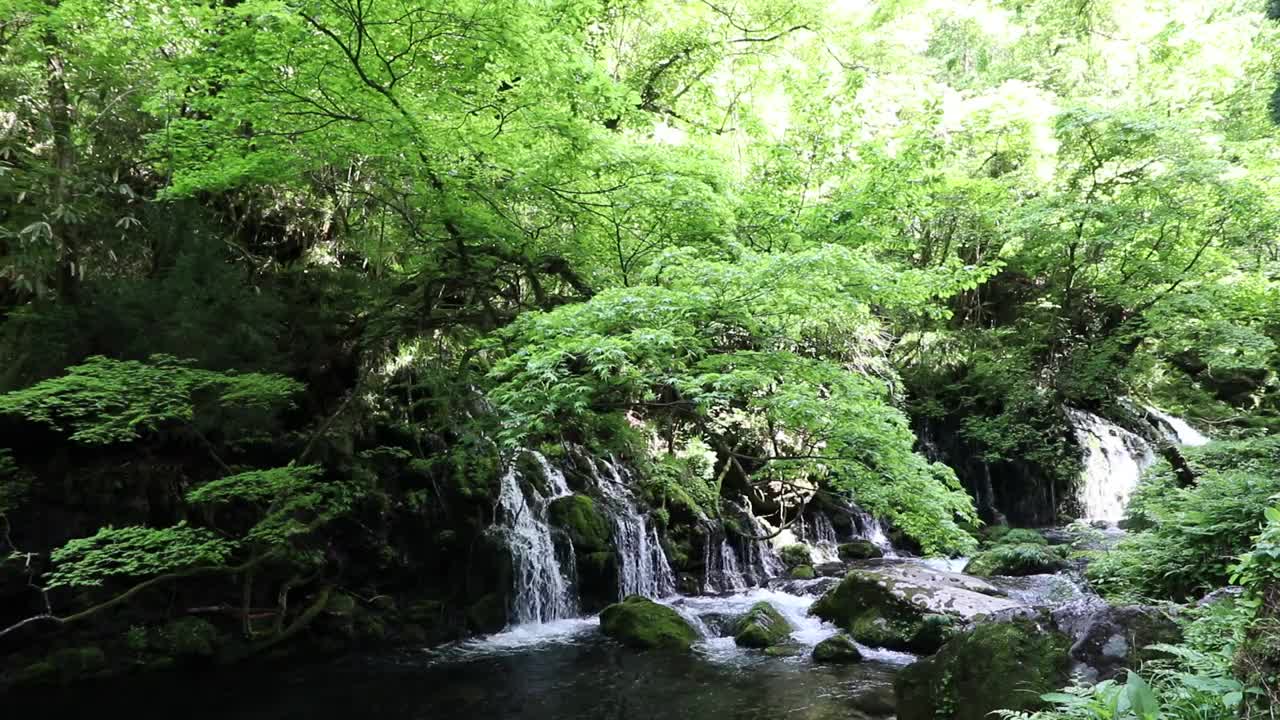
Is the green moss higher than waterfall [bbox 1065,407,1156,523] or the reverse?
the reverse

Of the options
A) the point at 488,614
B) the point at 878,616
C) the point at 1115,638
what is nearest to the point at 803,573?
the point at 878,616

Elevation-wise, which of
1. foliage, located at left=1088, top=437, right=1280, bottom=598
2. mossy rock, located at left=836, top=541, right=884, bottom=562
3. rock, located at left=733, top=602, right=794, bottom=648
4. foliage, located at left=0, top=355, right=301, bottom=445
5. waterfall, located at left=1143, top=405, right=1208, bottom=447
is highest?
foliage, located at left=0, top=355, right=301, bottom=445

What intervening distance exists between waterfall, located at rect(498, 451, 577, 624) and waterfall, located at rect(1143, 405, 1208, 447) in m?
14.4

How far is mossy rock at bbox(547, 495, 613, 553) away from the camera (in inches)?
485

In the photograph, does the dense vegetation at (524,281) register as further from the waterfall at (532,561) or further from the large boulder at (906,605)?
the large boulder at (906,605)

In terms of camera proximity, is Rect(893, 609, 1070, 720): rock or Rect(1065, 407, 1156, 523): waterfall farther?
Rect(1065, 407, 1156, 523): waterfall

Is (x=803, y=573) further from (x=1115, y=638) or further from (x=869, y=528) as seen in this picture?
(x=1115, y=638)

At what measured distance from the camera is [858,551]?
15.9 metres

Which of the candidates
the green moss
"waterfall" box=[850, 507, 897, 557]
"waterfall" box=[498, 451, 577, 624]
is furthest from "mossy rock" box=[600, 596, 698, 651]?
"waterfall" box=[850, 507, 897, 557]

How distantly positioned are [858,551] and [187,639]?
41.5 feet

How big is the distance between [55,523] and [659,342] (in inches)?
364

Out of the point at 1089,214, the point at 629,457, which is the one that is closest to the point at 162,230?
the point at 629,457

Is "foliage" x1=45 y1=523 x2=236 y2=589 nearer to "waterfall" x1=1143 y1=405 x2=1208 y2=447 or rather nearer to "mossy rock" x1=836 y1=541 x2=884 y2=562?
"mossy rock" x1=836 y1=541 x2=884 y2=562

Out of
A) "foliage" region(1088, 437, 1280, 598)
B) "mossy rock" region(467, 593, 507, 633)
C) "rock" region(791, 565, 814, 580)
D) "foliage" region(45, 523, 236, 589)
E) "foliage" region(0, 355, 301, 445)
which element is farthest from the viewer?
"rock" region(791, 565, 814, 580)
